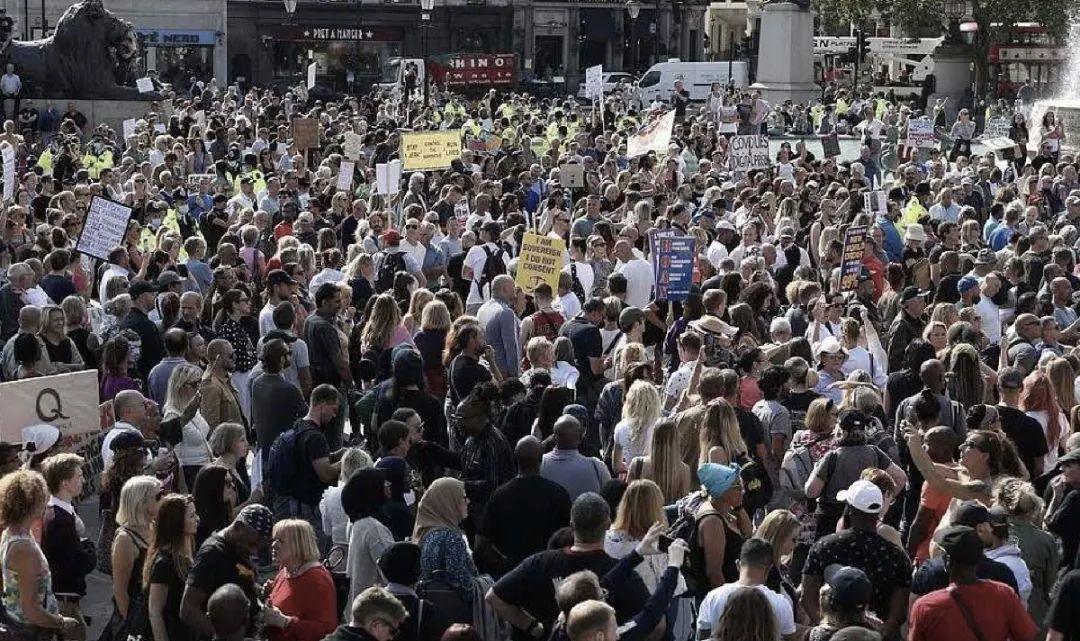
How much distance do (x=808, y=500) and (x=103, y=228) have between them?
758 centimetres

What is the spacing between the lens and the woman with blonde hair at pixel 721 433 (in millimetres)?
10078

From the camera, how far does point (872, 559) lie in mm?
8438

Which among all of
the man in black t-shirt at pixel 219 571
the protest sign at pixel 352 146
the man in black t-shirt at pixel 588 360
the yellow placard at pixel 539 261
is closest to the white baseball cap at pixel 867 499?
the man in black t-shirt at pixel 219 571

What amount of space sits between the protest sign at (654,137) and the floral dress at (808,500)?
15.6 metres

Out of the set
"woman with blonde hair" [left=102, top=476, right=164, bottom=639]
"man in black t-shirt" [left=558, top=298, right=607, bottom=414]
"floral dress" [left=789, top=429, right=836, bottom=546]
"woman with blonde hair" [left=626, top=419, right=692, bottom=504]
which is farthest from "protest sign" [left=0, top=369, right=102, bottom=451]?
"floral dress" [left=789, top=429, right=836, bottom=546]

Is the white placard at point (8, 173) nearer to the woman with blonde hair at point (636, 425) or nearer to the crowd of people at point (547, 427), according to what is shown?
the crowd of people at point (547, 427)

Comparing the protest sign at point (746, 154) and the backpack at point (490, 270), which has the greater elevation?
the protest sign at point (746, 154)

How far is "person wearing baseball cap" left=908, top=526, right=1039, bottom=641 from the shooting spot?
7730mm

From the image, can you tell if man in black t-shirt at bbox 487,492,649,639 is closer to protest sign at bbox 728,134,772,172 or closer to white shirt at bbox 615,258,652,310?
white shirt at bbox 615,258,652,310

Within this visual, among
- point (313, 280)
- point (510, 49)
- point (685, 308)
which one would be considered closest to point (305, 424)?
point (685, 308)

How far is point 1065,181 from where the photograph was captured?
23734mm

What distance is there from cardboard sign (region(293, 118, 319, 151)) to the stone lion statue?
10230 millimetres

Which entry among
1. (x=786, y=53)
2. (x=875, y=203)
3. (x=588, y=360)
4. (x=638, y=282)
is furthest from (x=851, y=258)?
(x=786, y=53)

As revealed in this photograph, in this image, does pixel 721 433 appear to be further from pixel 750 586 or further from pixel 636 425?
pixel 750 586
